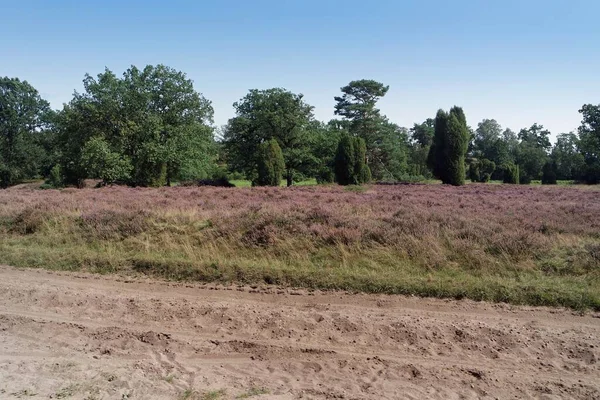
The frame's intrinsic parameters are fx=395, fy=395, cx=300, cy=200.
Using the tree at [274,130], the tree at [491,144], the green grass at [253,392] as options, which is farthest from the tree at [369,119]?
the green grass at [253,392]

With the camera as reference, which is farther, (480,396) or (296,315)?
(296,315)

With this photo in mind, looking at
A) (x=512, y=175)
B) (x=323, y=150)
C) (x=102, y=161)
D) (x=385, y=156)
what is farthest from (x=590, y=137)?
(x=102, y=161)

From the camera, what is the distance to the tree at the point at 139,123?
33.3 m

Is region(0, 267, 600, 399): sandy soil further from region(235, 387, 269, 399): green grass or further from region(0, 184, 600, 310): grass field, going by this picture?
region(0, 184, 600, 310): grass field

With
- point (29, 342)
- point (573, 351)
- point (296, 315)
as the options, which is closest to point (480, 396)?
point (573, 351)

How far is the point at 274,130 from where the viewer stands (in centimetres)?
4541

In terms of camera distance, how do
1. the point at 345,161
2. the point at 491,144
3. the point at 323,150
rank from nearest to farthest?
the point at 345,161 → the point at 323,150 → the point at 491,144

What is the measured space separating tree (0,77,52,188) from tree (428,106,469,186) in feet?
167

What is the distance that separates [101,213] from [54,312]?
7.19 metres

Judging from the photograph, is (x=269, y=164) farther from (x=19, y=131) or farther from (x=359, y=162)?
(x=19, y=131)

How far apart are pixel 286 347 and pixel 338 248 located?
14.2 ft

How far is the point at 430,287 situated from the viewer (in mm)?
7250

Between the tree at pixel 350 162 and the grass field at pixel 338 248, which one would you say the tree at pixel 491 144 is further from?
the grass field at pixel 338 248

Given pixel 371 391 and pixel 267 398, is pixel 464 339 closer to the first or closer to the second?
pixel 371 391
